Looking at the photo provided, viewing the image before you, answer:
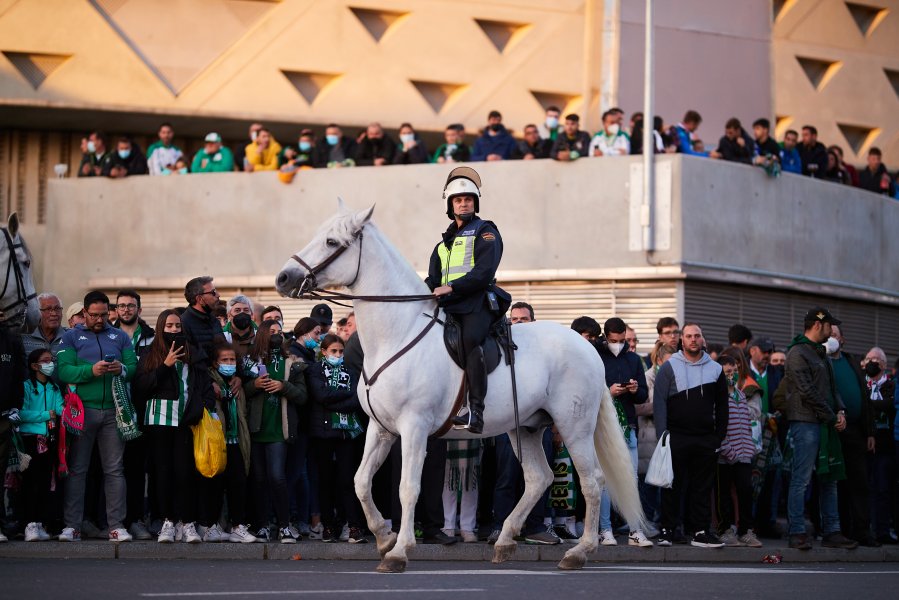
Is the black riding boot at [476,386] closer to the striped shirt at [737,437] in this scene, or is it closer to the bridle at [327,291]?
the bridle at [327,291]

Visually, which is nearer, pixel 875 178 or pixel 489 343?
pixel 489 343

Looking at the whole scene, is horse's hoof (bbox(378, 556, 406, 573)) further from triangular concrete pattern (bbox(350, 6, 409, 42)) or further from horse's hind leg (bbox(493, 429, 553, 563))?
triangular concrete pattern (bbox(350, 6, 409, 42))

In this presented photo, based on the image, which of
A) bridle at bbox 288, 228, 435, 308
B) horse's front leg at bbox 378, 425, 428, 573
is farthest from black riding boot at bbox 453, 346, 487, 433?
bridle at bbox 288, 228, 435, 308

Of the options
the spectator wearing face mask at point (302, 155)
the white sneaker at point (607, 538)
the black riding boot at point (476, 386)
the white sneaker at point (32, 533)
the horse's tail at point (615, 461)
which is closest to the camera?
the black riding boot at point (476, 386)

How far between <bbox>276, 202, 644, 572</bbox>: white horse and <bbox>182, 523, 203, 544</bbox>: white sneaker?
95.6 inches

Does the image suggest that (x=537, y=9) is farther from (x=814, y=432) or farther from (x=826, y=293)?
(x=814, y=432)

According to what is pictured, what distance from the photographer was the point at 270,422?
14.7 m

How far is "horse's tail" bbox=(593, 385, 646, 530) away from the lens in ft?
43.6

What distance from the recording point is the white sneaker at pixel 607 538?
50.2 ft

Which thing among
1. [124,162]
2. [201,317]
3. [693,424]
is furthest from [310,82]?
[693,424]

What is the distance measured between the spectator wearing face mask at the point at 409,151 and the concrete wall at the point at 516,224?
1.01 feet

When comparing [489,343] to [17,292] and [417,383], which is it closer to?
[417,383]

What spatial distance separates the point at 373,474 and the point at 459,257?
2.03m

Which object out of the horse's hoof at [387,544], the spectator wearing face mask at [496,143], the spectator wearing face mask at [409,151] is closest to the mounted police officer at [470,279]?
the horse's hoof at [387,544]
